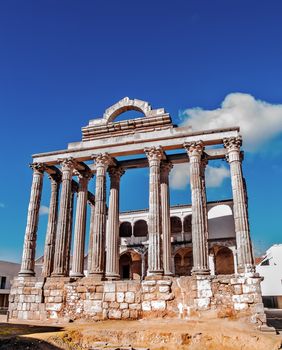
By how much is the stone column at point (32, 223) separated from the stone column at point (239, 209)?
40.1 feet

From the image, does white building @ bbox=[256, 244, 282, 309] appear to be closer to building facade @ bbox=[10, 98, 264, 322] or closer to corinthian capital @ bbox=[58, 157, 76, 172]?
building facade @ bbox=[10, 98, 264, 322]

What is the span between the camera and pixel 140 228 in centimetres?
3744

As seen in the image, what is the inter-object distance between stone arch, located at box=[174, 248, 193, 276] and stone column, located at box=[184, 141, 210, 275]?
53.6 ft

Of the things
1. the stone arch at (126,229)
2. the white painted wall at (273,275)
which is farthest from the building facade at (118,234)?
the white painted wall at (273,275)

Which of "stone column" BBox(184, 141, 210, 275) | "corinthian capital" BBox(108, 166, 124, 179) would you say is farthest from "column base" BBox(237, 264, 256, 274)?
"corinthian capital" BBox(108, 166, 124, 179)

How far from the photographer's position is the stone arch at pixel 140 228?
37.2 m

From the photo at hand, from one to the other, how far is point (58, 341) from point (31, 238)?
10.4 metres

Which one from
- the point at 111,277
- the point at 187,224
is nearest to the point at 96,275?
the point at 111,277

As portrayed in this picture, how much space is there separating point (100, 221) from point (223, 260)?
59.5 feet

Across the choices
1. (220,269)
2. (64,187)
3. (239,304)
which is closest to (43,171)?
(64,187)

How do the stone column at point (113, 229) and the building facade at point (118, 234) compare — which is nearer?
the building facade at point (118, 234)

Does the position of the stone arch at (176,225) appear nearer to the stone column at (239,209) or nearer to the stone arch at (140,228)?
the stone arch at (140,228)

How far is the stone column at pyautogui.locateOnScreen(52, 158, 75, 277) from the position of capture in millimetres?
20188

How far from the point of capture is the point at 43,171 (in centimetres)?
2306
